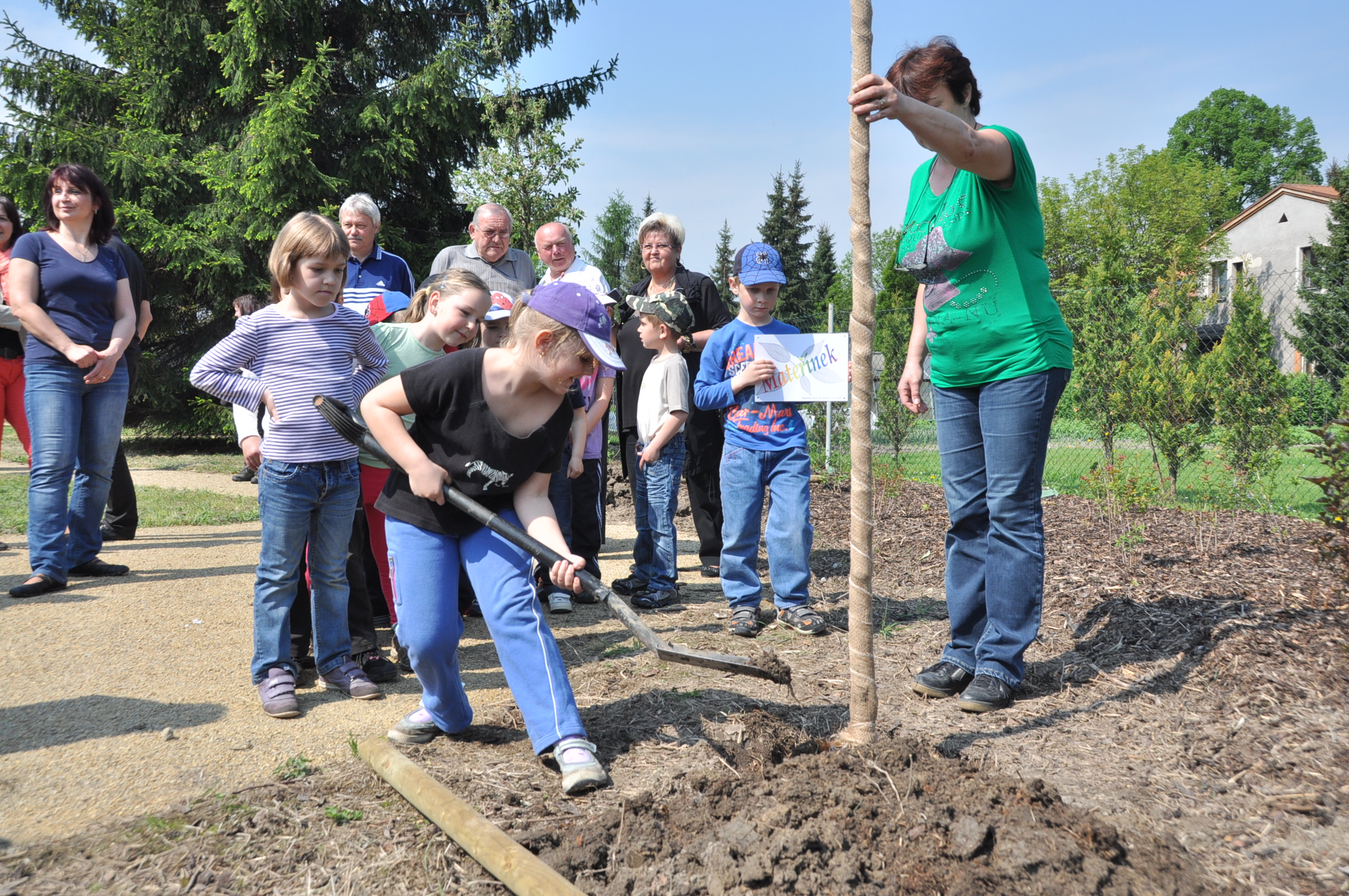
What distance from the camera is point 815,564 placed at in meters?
6.30

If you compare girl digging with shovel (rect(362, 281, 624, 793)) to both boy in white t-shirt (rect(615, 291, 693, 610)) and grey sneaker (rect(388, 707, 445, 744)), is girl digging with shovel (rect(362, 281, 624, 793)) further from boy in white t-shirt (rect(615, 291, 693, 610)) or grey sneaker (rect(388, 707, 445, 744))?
boy in white t-shirt (rect(615, 291, 693, 610))

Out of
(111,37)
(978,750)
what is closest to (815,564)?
(978,750)

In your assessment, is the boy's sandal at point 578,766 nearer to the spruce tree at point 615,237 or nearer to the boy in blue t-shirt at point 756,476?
the boy in blue t-shirt at point 756,476

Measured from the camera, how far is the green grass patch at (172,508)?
291 inches

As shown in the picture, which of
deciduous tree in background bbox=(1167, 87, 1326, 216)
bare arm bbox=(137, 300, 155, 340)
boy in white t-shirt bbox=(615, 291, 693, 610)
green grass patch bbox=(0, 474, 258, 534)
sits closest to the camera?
boy in white t-shirt bbox=(615, 291, 693, 610)

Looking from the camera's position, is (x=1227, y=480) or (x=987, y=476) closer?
(x=987, y=476)

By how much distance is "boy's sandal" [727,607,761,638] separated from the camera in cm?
449

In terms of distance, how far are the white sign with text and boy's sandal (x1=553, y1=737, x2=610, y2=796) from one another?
7.58 ft

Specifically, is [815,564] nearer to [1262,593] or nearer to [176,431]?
[1262,593]

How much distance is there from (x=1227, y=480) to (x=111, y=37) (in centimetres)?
1757

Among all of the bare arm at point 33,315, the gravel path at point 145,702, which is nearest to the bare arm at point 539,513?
the gravel path at point 145,702

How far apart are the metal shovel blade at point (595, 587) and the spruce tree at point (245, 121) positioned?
1109 cm

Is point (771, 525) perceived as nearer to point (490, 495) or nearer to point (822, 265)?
point (490, 495)

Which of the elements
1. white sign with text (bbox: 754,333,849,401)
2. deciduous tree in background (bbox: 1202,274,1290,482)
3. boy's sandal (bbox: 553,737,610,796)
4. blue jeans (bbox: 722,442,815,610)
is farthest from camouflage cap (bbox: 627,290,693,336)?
deciduous tree in background (bbox: 1202,274,1290,482)
